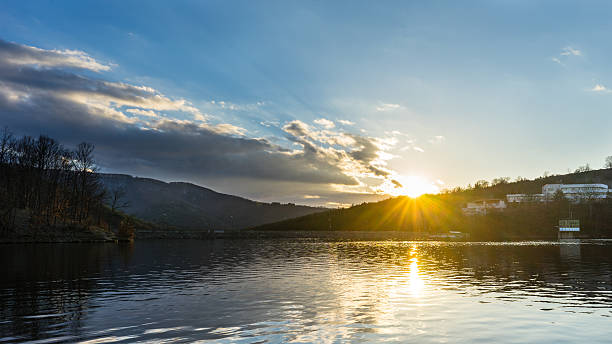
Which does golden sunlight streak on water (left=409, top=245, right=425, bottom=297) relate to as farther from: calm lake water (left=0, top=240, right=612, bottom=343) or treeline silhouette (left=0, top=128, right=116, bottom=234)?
treeline silhouette (left=0, top=128, right=116, bottom=234)

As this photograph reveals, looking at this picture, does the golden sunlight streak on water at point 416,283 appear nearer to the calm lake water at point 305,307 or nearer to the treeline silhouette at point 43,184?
the calm lake water at point 305,307

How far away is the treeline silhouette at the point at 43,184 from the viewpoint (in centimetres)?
10492

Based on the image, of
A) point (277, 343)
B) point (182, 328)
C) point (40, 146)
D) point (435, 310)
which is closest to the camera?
point (277, 343)

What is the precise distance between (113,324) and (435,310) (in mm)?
17249

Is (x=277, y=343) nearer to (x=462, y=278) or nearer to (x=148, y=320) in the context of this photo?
(x=148, y=320)

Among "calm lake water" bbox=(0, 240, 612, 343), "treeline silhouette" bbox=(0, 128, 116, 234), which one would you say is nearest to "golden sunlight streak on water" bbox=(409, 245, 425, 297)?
"calm lake water" bbox=(0, 240, 612, 343)

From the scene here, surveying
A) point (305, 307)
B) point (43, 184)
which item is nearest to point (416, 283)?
point (305, 307)

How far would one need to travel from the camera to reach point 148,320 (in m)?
20.2

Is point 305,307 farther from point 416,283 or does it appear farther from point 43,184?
point 43,184

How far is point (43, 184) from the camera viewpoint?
4702 inches

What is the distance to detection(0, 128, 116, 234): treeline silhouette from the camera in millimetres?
104919

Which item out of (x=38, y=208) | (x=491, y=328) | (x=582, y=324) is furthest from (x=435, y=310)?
(x=38, y=208)

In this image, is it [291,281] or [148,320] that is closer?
[148,320]

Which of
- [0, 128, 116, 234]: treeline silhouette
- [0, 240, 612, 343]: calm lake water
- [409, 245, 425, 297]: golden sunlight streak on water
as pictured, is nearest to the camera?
[0, 240, 612, 343]: calm lake water
